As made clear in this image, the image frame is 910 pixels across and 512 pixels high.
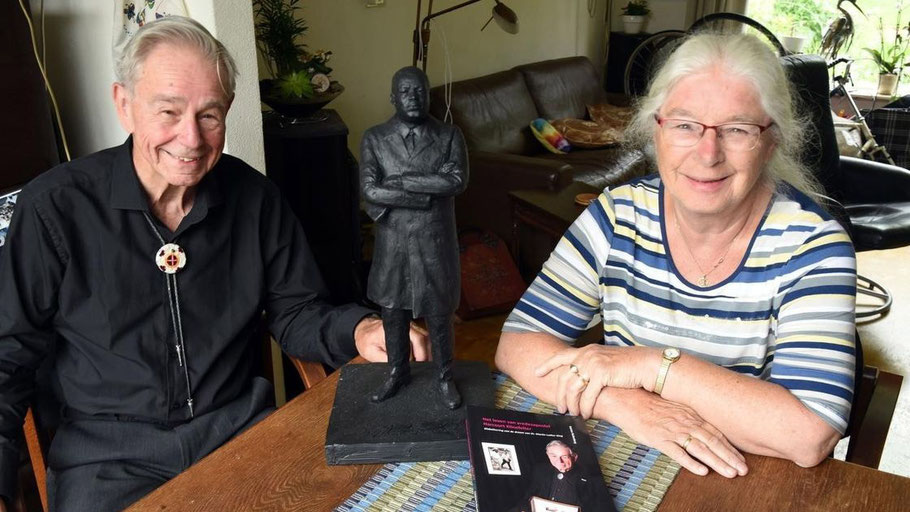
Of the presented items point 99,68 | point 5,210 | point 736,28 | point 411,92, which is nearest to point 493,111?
point 99,68

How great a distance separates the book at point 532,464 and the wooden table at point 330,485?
4.3 inches

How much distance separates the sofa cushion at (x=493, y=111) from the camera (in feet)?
13.0

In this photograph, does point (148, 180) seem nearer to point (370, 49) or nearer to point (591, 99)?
point (370, 49)

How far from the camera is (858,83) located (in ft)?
20.1

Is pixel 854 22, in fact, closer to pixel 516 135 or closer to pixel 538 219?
pixel 516 135

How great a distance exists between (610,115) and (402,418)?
4.21m

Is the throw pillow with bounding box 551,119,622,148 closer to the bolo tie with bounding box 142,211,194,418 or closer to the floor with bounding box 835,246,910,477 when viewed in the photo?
the floor with bounding box 835,246,910,477

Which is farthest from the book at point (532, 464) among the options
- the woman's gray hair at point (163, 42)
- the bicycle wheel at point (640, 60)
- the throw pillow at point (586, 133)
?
the bicycle wheel at point (640, 60)

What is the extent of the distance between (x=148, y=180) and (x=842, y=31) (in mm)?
5187

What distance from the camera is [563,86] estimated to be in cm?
498

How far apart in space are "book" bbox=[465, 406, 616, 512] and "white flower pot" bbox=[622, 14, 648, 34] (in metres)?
5.45

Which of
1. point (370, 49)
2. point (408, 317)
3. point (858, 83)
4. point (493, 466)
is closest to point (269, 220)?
point (408, 317)

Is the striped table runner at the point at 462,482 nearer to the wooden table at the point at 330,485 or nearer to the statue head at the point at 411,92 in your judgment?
the wooden table at the point at 330,485

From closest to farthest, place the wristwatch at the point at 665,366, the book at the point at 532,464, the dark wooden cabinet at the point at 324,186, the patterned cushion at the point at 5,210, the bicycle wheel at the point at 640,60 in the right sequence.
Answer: the book at the point at 532,464 < the wristwatch at the point at 665,366 < the patterned cushion at the point at 5,210 < the dark wooden cabinet at the point at 324,186 < the bicycle wheel at the point at 640,60
